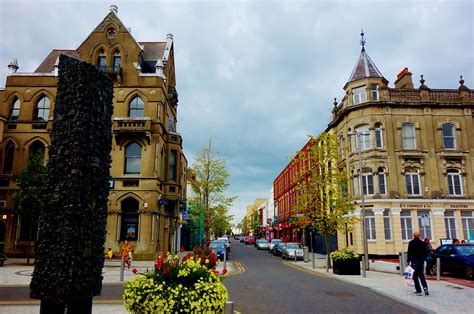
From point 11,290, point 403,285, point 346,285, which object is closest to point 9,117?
point 11,290

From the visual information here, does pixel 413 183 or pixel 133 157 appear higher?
pixel 133 157

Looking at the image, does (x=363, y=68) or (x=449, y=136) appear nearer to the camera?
(x=449, y=136)

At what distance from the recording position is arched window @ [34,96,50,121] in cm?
2783

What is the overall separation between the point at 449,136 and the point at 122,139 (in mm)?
26909

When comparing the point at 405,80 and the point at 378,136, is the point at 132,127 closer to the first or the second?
the point at 378,136

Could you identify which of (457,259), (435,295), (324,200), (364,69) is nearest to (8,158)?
(324,200)

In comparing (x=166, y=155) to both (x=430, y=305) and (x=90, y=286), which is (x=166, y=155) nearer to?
(x=430, y=305)

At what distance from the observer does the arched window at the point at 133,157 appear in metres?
26.5

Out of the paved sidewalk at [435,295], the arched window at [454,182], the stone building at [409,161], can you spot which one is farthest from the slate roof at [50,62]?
the arched window at [454,182]

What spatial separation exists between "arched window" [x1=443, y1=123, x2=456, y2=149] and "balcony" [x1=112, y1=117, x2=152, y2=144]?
2437 centimetres

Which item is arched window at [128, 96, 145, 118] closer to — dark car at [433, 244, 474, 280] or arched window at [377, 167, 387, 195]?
arched window at [377, 167, 387, 195]

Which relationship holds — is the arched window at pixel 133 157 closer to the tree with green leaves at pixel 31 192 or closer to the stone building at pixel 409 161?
the tree with green leaves at pixel 31 192

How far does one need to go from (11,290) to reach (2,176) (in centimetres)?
1862

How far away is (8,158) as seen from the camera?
89.8 ft
